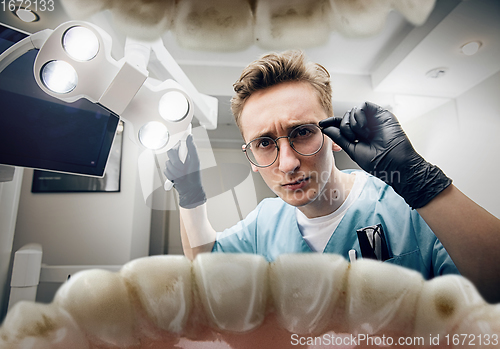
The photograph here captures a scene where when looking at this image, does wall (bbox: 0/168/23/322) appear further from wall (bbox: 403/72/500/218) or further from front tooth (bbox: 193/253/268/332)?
wall (bbox: 403/72/500/218)

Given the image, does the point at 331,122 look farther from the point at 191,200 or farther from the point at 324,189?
the point at 191,200

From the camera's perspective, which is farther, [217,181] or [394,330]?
[217,181]

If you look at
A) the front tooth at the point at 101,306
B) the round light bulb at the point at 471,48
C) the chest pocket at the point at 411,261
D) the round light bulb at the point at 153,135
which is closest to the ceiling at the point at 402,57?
the round light bulb at the point at 471,48

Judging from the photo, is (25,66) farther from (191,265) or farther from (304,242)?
(304,242)

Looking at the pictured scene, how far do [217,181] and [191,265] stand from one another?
19 cm

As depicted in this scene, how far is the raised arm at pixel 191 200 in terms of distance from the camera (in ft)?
1.91

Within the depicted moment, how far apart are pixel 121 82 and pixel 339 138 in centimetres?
45

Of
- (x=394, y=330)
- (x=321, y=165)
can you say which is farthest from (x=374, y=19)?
(x=394, y=330)

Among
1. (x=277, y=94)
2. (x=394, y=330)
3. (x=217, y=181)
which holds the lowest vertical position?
(x=394, y=330)

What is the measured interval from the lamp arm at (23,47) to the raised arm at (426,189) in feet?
2.01

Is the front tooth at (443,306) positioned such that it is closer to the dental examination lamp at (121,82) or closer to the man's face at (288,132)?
the man's face at (288,132)

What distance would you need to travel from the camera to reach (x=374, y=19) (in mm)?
576

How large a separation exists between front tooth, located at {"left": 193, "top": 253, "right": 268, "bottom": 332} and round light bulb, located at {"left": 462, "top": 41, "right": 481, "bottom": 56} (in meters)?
0.59

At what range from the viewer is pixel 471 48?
555 mm
